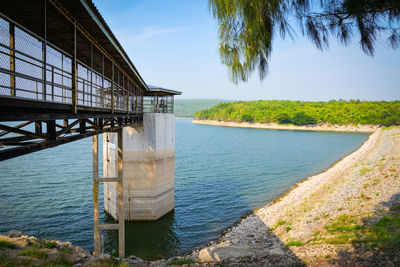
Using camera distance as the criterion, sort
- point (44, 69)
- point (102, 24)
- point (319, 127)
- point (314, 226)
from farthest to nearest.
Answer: point (319, 127), point (314, 226), point (102, 24), point (44, 69)

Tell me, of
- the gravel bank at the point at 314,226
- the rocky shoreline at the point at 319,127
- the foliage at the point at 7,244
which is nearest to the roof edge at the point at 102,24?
the foliage at the point at 7,244

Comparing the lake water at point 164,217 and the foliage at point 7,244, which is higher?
the foliage at point 7,244

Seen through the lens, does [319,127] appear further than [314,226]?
Yes

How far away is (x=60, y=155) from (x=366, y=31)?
39.4 m

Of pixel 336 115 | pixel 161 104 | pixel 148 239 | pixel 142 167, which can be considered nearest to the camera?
pixel 148 239

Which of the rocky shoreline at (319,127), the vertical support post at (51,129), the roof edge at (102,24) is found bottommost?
the rocky shoreline at (319,127)

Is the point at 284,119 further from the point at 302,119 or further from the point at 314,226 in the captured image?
the point at 314,226

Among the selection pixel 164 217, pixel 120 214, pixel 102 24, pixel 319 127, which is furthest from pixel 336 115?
pixel 102 24

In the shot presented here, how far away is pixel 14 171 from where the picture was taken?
26.2 m

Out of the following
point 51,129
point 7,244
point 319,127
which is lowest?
point 7,244

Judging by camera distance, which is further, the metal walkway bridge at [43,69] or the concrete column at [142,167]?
the concrete column at [142,167]

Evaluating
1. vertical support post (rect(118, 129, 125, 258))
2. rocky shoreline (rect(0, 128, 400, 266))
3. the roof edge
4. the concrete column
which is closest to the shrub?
rocky shoreline (rect(0, 128, 400, 266))

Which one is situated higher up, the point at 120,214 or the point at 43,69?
the point at 43,69

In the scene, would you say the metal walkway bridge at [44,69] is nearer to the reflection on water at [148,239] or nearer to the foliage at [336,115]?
the reflection on water at [148,239]
